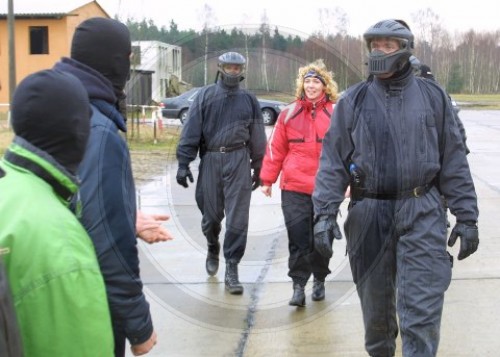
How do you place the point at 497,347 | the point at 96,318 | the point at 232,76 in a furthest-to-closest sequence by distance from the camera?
1. the point at 232,76
2. the point at 497,347
3. the point at 96,318

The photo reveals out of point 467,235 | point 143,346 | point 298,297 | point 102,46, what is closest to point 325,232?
point 467,235

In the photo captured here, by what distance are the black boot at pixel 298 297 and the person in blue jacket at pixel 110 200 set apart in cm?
281

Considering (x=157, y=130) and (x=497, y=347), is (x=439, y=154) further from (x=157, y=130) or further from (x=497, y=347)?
(x=157, y=130)

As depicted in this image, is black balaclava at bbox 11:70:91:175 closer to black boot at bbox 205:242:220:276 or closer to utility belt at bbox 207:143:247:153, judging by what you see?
utility belt at bbox 207:143:247:153

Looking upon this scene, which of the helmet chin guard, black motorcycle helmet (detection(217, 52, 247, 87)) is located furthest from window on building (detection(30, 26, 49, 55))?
the helmet chin guard

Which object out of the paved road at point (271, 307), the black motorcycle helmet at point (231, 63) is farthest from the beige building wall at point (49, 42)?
the black motorcycle helmet at point (231, 63)

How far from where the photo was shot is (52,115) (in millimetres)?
2057

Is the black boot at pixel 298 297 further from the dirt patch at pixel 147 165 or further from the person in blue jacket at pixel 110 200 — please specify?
the dirt patch at pixel 147 165

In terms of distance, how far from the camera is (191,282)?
6320mm

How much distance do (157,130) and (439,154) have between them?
16.3 m

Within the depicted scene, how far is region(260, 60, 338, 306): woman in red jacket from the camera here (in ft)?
18.1

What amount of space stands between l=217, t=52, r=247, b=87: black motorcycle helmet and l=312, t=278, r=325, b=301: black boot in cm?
165

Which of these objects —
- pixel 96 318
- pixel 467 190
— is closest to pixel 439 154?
pixel 467 190

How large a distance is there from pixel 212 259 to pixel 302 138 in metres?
1.54
